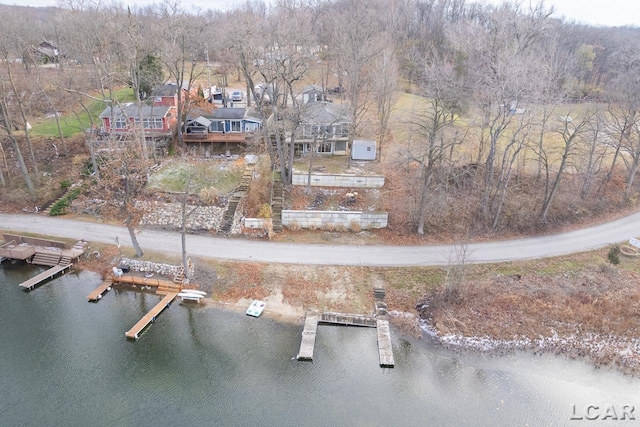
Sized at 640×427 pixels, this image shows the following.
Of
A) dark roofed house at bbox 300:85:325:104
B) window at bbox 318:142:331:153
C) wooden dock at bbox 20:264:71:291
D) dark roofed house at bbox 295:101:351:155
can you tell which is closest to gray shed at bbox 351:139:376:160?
dark roofed house at bbox 295:101:351:155

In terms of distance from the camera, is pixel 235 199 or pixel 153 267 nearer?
pixel 153 267

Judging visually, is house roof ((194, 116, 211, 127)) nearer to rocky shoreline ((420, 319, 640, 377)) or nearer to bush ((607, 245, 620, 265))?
rocky shoreline ((420, 319, 640, 377))

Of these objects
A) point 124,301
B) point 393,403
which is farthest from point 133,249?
point 393,403

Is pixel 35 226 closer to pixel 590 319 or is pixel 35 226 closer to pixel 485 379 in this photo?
pixel 485 379

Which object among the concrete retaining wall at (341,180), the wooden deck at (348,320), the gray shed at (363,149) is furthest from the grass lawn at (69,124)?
the wooden deck at (348,320)

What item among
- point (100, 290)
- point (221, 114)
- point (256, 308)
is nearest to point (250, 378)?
point (256, 308)

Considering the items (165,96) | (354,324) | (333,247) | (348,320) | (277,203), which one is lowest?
(354,324)
